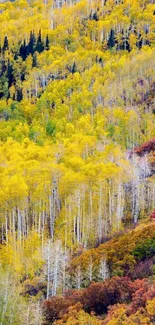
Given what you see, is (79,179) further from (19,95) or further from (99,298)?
(19,95)

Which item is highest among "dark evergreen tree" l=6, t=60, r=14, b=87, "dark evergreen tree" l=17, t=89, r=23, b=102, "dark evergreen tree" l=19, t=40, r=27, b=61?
"dark evergreen tree" l=19, t=40, r=27, b=61

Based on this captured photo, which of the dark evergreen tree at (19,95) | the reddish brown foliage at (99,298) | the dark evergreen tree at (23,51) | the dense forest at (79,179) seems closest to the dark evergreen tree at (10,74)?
the dense forest at (79,179)

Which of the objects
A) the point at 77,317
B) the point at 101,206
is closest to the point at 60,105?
the point at 101,206

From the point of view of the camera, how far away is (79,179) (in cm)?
4372

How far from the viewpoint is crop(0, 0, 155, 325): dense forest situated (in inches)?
1161

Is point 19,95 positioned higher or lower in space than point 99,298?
lower

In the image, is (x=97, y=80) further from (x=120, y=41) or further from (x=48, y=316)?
(x=48, y=316)

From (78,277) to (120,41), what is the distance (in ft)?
309

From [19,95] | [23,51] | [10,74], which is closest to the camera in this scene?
[19,95]

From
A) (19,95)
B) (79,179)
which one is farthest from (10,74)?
(79,179)

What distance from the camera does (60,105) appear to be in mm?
90438

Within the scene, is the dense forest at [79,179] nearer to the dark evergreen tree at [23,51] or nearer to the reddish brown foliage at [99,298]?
the reddish brown foliage at [99,298]

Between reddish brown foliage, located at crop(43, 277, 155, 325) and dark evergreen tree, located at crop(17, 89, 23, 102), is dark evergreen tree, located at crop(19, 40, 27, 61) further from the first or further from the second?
reddish brown foliage, located at crop(43, 277, 155, 325)

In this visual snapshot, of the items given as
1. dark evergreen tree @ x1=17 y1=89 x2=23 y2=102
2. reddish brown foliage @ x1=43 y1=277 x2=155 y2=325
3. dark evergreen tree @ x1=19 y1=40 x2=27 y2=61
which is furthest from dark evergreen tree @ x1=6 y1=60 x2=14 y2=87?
reddish brown foliage @ x1=43 y1=277 x2=155 y2=325
